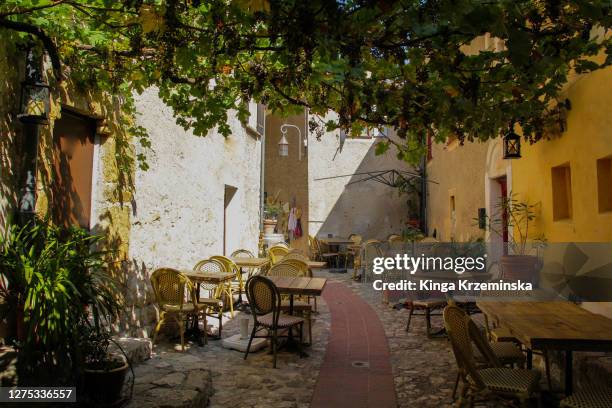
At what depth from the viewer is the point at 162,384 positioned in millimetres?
3619

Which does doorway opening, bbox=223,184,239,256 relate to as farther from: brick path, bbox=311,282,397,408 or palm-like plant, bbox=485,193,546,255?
palm-like plant, bbox=485,193,546,255

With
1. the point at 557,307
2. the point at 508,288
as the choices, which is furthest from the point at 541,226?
the point at 557,307

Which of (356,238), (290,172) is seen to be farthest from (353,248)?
(290,172)

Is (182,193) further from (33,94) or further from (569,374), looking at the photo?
(569,374)

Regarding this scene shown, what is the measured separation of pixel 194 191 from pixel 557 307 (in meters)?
5.00

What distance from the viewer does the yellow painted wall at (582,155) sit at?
14.5 feet

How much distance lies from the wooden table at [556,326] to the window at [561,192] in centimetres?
151

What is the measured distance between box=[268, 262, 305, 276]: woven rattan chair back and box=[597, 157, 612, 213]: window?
3.76 meters

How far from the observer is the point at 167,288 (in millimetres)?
5641

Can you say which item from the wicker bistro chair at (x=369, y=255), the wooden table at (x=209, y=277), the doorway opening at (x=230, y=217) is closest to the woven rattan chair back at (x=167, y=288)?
the wooden table at (x=209, y=277)

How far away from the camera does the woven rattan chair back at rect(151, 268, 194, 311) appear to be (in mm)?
5543

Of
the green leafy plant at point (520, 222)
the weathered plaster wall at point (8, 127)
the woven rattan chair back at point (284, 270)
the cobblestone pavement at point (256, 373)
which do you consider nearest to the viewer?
the weathered plaster wall at point (8, 127)

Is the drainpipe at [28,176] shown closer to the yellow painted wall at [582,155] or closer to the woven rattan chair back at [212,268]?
the woven rattan chair back at [212,268]

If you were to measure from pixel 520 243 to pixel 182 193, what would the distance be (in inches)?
183
